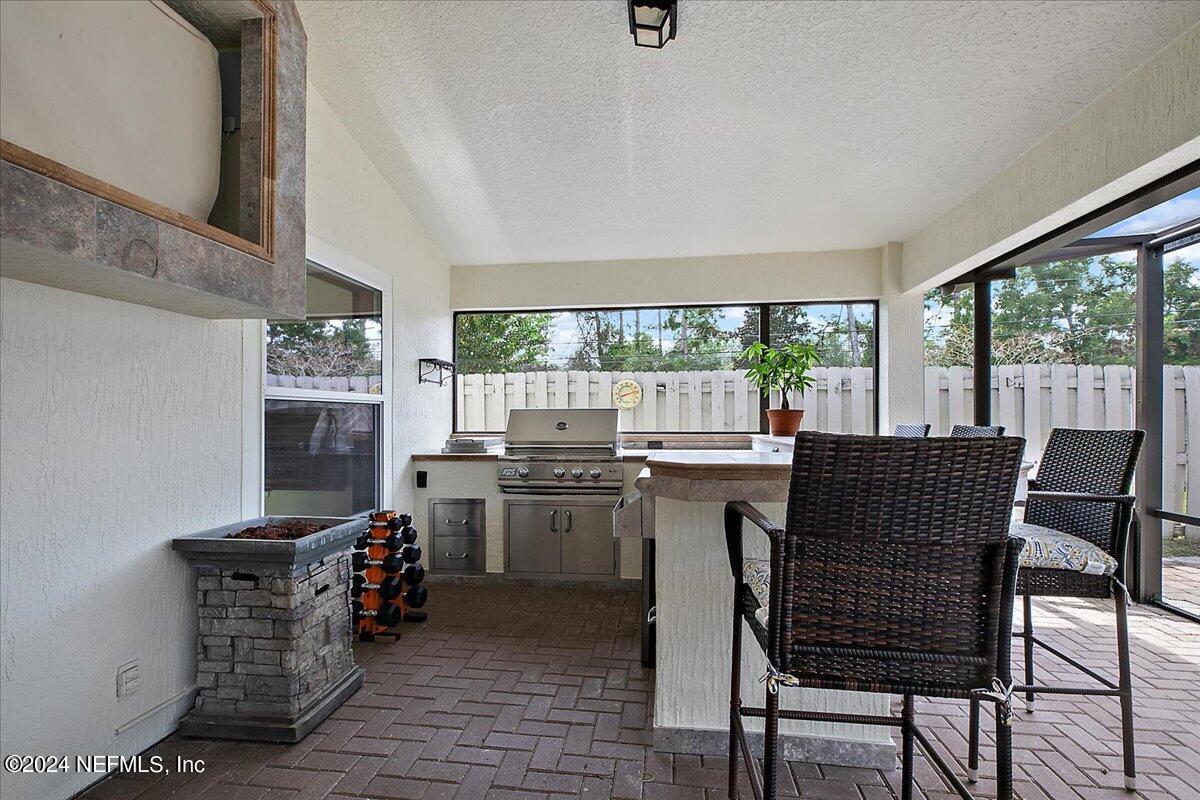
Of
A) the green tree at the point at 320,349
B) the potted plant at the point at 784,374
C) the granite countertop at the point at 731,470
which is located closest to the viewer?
the granite countertop at the point at 731,470

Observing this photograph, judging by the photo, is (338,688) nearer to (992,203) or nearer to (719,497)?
(719,497)

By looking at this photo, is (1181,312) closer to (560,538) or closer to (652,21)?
(652,21)

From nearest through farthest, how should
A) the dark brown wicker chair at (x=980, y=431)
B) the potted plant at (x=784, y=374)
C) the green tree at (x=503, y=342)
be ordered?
the dark brown wicker chair at (x=980, y=431), the potted plant at (x=784, y=374), the green tree at (x=503, y=342)

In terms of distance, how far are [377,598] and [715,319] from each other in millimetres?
3255

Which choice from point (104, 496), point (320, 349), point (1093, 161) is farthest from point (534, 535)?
point (1093, 161)

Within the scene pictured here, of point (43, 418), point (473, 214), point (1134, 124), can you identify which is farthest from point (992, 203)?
point (43, 418)

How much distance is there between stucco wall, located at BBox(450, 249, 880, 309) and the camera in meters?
4.55

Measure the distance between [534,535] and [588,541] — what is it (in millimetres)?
395

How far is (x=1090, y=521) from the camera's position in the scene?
78.6 inches

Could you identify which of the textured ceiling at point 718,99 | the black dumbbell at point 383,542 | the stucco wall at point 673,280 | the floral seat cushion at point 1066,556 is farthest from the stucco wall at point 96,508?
the floral seat cushion at point 1066,556

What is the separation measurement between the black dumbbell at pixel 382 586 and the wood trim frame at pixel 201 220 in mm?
1821

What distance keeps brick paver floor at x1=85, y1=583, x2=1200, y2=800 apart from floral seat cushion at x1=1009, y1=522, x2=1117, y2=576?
2.34ft

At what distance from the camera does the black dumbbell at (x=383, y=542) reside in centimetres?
321

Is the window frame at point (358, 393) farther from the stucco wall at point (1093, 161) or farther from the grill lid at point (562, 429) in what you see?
the stucco wall at point (1093, 161)
